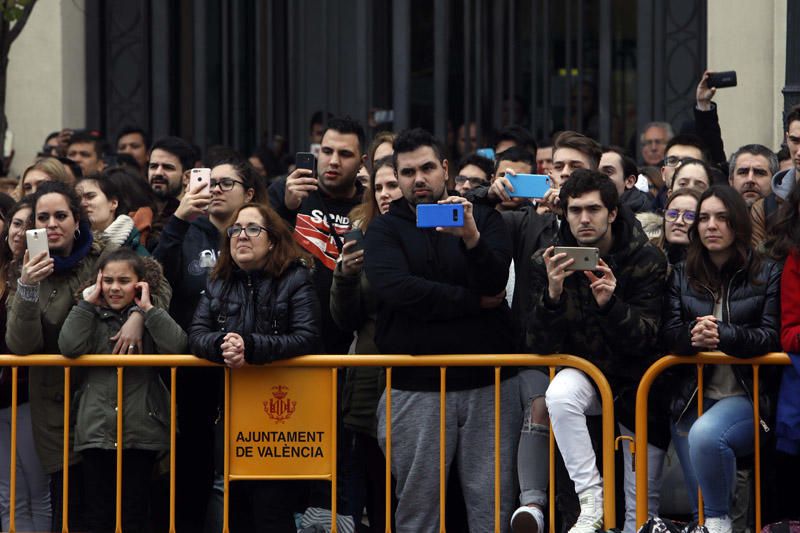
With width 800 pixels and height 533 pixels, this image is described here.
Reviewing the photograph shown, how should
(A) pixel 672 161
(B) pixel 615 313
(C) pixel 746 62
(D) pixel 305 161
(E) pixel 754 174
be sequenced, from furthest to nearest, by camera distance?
(C) pixel 746 62
(A) pixel 672 161
(E) pixel 754 174
(D) pixel 305 161
(B) pixel 615 313

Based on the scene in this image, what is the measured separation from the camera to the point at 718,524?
732cm

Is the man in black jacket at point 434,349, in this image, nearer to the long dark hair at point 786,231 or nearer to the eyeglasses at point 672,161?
the long dark hair at point 786,231

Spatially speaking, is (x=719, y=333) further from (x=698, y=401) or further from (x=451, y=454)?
(x=451, y=454)

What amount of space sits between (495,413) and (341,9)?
674 centimetres

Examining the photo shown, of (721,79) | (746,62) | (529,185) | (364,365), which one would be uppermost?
(746,62)

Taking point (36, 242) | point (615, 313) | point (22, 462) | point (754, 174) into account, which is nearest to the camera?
point (615, 313)

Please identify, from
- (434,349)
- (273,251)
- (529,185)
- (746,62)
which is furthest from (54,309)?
(746,62)

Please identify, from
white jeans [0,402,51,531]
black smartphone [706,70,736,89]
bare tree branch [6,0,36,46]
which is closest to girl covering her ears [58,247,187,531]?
white jeans [0,402,51,531]

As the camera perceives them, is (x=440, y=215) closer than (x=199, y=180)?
Yes

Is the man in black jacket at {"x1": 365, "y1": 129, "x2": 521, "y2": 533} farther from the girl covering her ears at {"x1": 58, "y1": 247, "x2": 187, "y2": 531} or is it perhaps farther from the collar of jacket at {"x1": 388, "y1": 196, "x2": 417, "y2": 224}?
the girl covering her ears at {"x1": 58, "y1": 247, "x2": 187, "y2": 531}

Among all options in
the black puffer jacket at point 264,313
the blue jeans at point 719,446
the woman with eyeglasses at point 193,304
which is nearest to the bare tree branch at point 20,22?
the woman with eyeglasses at point 193,304

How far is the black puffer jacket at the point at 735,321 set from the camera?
23.7ft

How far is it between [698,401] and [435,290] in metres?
1.39

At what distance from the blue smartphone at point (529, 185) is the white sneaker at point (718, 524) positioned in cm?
188
